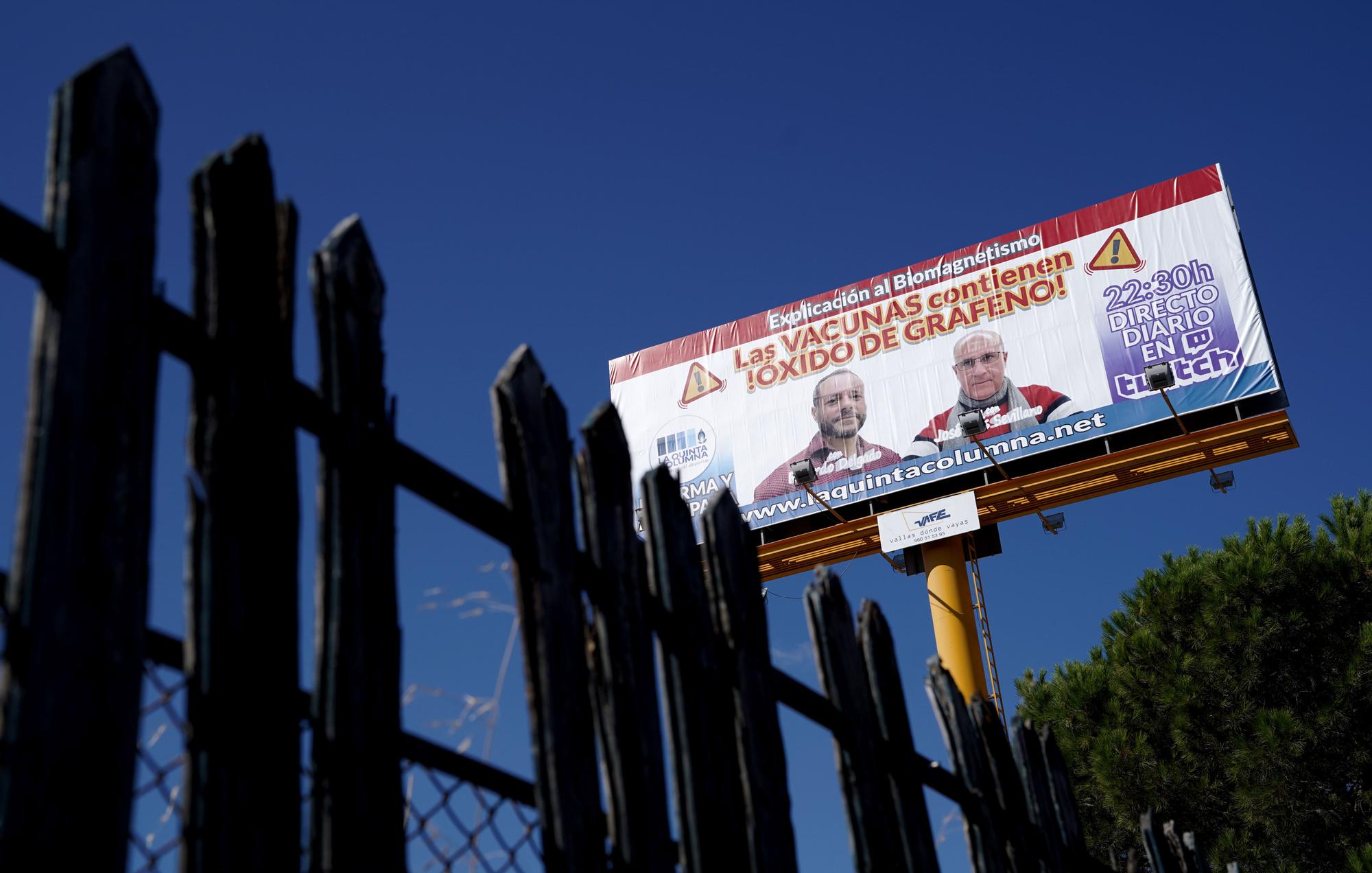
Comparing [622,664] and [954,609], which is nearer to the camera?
[622,664]

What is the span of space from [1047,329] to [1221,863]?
809cm

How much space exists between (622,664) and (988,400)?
1746cm

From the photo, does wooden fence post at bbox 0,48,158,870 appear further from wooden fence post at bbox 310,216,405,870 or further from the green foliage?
the green foliage

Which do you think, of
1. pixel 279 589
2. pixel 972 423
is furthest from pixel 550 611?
pixel 972 423

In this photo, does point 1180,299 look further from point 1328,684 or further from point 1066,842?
point 1066,842

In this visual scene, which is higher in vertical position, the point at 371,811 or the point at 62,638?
the point at 62,638

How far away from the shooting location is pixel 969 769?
4191mm

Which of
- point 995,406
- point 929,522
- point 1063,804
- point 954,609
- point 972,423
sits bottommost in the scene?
point 1063,804

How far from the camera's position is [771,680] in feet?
10.7

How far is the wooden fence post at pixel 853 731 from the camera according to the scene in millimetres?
3492

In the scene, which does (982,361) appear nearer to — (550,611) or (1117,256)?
(1117,256)

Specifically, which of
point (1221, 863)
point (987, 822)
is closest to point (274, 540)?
point (987, 822)

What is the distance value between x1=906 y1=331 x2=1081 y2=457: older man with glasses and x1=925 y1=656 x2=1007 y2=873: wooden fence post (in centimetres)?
1526

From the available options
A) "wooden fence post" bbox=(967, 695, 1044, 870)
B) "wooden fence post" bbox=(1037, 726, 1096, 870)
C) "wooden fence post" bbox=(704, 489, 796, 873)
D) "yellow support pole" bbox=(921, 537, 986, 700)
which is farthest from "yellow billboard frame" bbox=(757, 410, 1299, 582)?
"wooden fence post" bbox=(704, 489, 796, 873)
